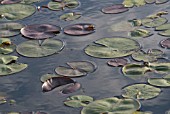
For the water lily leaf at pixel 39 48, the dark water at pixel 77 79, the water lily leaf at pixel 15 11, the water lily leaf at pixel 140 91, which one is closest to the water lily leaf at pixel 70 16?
the dark water at pixel 77 79

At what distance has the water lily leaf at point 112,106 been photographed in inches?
84.0

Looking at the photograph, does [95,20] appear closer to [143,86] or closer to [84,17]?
[84,17]

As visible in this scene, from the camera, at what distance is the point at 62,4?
3.36 m

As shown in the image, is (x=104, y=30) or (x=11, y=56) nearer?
(x=11, y=56)

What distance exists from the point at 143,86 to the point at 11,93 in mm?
682

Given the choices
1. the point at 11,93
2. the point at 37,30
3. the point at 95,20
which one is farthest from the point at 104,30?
the point at 11,93

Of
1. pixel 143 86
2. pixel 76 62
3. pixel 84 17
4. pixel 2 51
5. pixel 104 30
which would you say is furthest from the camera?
pixel 84 17

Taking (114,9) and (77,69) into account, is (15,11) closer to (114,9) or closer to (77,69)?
(114,9)

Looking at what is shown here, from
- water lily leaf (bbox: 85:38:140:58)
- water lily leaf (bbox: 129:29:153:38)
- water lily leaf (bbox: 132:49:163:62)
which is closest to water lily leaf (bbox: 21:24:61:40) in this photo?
water lily leaf (bbox: 85:38:140:58)

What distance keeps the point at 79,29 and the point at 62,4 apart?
465 millimetres

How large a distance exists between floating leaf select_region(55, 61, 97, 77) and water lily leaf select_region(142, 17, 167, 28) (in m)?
0.61

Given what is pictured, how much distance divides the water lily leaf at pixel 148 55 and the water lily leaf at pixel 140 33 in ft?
0.68

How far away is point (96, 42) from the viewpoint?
9.11ft

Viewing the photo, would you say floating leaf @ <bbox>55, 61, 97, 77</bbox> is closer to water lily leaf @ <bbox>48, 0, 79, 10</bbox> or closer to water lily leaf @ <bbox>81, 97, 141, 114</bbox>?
water lily leaf @ <bbox>81, 97, 141, 114</bbox>
